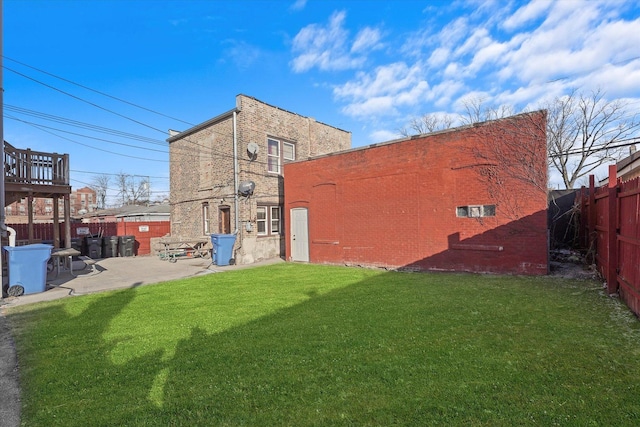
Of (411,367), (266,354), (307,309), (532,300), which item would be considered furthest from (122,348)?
(532,300)

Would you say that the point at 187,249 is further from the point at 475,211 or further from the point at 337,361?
the point at 337,361

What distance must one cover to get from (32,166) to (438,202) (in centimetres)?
1293

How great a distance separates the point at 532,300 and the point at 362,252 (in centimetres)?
603

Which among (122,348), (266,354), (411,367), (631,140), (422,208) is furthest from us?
(631,140)

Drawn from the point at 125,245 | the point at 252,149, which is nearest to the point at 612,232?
the point at 252,149

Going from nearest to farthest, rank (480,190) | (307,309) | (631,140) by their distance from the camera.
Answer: (307,309) < (480,190) < (631,140)

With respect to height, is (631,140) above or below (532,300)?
above

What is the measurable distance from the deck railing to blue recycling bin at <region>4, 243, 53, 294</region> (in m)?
3.87

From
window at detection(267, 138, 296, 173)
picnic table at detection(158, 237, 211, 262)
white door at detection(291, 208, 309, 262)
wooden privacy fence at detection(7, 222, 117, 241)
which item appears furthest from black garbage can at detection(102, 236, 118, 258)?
white door at detection(291, 208, 309, 262)

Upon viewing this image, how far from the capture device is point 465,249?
9.35m

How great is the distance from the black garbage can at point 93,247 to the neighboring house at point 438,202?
34.6 feet

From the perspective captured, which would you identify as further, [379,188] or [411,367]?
[379,188]

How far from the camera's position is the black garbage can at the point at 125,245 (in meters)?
16.5

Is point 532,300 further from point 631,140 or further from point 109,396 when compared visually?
point 631,140
